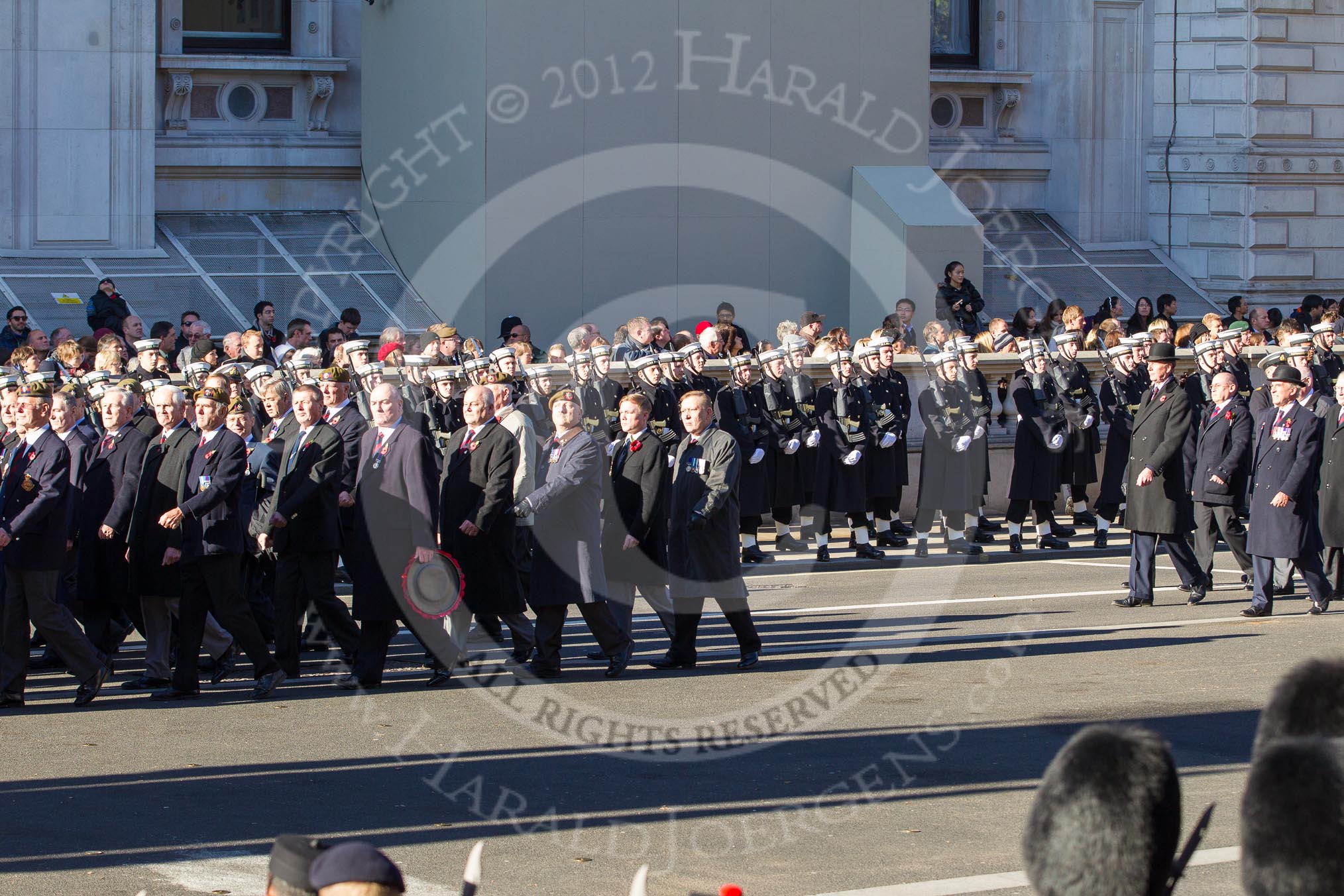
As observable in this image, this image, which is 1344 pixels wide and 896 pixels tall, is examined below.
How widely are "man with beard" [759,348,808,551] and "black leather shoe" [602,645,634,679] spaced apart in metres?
5.53

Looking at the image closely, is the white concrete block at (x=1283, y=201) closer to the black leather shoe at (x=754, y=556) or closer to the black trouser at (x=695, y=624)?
the black leather shoe at (x=754, y=556)

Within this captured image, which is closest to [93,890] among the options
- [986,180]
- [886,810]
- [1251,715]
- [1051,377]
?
[886,810]

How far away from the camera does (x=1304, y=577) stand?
13281mm

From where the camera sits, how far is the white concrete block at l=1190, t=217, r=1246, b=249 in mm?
26766

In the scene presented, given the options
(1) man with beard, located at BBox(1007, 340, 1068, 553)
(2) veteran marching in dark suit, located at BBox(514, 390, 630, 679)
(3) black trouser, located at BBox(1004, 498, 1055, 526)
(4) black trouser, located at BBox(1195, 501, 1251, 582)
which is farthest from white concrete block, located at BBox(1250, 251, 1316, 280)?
(2) veteran marching in dark suit, located at BBox(514, 390, 630, 679)

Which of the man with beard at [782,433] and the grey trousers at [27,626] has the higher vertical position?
the man with beard at [782,433]

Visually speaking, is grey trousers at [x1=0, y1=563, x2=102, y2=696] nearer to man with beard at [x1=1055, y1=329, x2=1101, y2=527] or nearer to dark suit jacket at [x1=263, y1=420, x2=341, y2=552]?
dark suit jacket at [x1=263, y1=420, x2=341, y2=552]

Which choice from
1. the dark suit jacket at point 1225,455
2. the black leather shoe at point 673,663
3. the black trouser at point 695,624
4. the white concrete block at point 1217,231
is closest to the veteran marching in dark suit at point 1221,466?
the dark suit jacket at point 1225,455

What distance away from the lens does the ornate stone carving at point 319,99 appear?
75.9 ft

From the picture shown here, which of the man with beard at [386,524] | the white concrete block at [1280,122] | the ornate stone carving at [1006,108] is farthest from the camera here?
the ornate stone carving at [1006,108]

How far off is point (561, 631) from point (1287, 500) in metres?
5.34

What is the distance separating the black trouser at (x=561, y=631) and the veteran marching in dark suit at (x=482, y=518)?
31 cm

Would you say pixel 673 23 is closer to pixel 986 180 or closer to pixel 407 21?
pixel 407 21

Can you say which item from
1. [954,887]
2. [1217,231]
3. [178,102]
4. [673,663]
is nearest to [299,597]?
[673,663]
